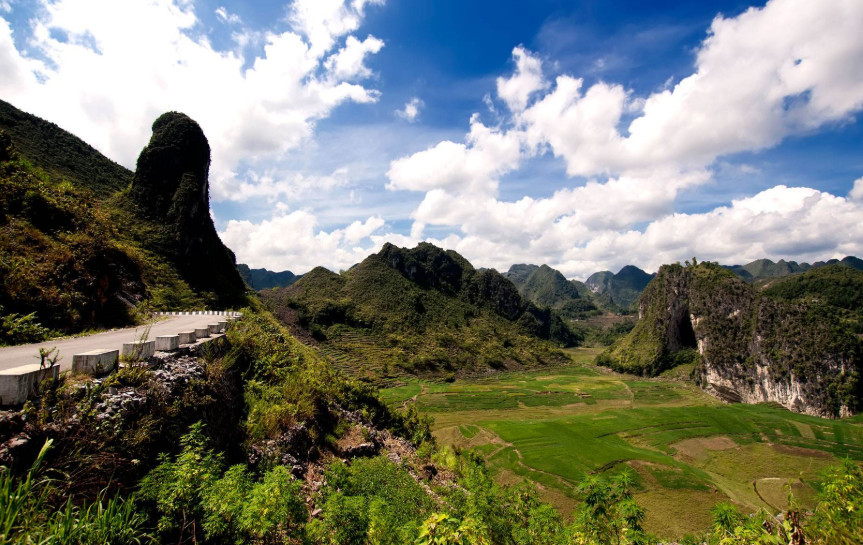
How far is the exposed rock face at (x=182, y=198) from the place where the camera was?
49625 millimetres

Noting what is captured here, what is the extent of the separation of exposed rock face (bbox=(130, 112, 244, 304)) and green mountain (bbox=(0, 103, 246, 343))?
0.16 meters

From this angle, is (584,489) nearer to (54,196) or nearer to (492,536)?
(492,536)

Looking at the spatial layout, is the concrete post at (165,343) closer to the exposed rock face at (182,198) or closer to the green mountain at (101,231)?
the green mountain at (101,231)

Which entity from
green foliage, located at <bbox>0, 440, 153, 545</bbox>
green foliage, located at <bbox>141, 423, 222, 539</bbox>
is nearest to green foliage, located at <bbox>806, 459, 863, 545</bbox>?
green foliage, located at <bbox>0, 440, 153, 545</bbox>

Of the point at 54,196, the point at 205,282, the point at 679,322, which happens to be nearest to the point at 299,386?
the point at 54,196

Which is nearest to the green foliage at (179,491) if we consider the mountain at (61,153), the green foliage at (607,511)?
the green foliage at (607,511)

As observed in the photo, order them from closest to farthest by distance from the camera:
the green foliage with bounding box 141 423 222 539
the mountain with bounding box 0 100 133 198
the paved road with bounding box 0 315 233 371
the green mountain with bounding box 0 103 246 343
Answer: the green foliage with bounding box 141 423 222 539 → the paved road with bounding box 0 315 233 371 → the green mountain with bounding box 0 103 246 343 → the mountain with bounding box 0 100 133 198

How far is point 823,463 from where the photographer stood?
1754 inches

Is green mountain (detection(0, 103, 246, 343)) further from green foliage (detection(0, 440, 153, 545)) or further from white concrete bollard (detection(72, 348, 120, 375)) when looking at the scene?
green foliage (detection(0, 440, 153, 545))

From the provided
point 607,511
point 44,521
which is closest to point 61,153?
point 44,521

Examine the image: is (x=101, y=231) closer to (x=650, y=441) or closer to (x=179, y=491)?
(x=179, y=491)

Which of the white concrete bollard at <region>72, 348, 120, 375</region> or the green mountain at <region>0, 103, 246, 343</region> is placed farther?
the green mountain at <region>0, 103, 246, 343</region>

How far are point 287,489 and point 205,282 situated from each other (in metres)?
53.0

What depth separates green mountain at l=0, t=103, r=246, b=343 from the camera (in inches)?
506
